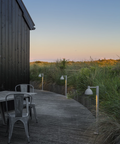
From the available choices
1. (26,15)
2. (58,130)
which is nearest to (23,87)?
(58,130)

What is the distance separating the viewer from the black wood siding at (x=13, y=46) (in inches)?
219

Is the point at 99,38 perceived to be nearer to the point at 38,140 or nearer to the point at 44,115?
the point at 44,115

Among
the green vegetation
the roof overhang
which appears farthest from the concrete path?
the roof overhang

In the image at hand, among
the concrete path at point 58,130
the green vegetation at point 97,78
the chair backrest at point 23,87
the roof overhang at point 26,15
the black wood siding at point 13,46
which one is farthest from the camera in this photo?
the roof overhang at point 26,15

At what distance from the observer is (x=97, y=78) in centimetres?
626

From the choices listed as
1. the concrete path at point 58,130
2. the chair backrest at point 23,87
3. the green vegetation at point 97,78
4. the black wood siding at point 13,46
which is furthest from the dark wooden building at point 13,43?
the green vegetation at point 97,78

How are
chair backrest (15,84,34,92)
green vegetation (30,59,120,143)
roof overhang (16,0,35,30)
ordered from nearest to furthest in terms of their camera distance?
green vegetation (30,59,120,143)
chair backrest (15,84,34,92)
roof overhang (16,0,35,30)

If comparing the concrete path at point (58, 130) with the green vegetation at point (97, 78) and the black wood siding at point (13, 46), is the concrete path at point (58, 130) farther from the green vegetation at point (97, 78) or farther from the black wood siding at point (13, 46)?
the black wood siding at point (13, 46)

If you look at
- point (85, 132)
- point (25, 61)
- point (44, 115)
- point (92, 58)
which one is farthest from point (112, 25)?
point (85, 132)

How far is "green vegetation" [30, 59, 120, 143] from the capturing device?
3.38 metres

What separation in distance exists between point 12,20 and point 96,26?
8.47 meters

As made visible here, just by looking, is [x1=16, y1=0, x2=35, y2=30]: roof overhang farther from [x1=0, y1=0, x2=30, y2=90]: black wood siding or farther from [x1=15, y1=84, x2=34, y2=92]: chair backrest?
[x1=15, y1=84, x2=34, y2=92]: chair backrest

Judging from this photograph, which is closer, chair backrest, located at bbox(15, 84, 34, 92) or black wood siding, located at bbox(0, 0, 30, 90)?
chair backrest, located at bbox(15, 84, 34, 92)

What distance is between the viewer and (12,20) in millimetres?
5902
